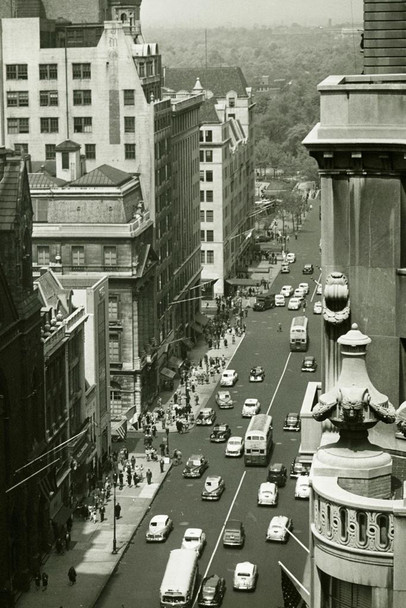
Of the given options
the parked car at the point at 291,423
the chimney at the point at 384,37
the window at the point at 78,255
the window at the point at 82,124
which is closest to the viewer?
the chimney at the point at 384,37

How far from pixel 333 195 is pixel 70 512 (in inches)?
2825

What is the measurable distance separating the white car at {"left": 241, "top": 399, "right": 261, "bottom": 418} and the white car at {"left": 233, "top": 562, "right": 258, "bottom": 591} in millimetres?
40943

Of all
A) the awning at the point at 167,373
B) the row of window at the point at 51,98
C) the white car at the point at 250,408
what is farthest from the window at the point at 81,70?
the white car at the point at 250,408

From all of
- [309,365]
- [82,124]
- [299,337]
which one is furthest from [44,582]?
[299,337]

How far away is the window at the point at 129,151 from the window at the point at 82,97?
207 inches

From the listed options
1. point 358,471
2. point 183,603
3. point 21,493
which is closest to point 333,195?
point 358,471

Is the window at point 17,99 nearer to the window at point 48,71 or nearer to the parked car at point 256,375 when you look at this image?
the window at point 48,71

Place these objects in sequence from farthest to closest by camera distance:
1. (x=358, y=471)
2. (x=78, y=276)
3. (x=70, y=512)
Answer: (x=78, y=276) < (x=70, y=512) < (x=358, y=471)

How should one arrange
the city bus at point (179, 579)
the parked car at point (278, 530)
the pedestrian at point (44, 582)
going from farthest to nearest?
1. the parked car at point (278, 530)
2. the pedestrian at point (44, 582)
3. the city bus at point (179, 579)

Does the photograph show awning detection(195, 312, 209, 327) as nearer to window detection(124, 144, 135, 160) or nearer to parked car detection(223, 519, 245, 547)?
window detection(124, 144, 135, 160)

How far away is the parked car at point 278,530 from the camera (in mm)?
84062

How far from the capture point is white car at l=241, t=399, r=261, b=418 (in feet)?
386

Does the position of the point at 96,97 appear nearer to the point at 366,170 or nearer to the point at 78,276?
the point at 78,276

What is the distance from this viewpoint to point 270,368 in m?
137
